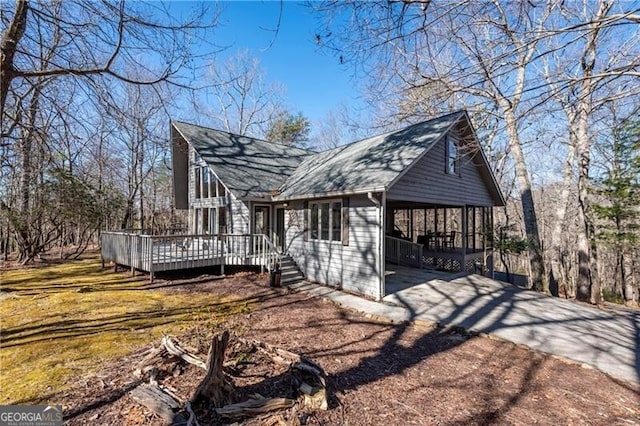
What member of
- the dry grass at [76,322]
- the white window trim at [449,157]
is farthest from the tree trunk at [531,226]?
the dry grass at [76,322]

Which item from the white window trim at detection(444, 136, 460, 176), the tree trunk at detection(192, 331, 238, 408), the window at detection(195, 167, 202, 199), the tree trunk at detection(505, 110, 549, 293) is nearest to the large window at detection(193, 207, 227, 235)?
the window at detection(195, 167, 202, 199)

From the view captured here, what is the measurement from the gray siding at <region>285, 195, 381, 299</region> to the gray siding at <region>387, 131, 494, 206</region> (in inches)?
36.9

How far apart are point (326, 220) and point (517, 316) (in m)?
5.69

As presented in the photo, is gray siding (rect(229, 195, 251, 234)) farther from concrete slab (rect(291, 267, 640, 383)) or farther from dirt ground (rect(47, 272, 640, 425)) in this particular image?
dirt ground (rect(47, 272, 640, 425))

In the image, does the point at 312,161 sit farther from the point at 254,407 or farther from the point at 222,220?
the point at 254,407

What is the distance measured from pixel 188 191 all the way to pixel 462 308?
46.2ft

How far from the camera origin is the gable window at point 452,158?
10281mm

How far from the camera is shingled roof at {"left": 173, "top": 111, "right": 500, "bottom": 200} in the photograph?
848 centimetres

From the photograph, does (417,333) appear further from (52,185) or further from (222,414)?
(52,185)

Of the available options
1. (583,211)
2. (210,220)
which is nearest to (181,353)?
(210,220)

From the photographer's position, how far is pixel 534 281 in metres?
11.8

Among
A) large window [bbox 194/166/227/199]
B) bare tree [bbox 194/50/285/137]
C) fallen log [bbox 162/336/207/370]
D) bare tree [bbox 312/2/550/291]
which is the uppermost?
bare tree [bbox 194/50/285/137]

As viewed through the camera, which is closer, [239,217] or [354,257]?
[354,257]

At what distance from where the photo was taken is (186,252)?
10.7 meters
